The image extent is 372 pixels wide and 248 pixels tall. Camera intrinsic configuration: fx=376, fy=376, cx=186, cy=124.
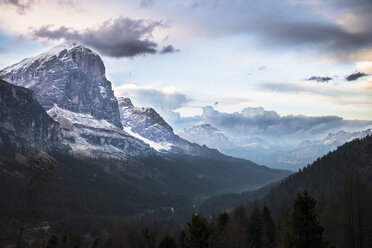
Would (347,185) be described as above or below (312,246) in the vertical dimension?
A: above

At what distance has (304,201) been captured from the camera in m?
39.9

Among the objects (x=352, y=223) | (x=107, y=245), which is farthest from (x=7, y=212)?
(x=107, y=245)

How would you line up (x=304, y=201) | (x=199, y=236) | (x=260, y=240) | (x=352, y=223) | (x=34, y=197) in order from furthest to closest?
(x=260, y=240)
(x=352, y=223)
(x=199, y=236)
(x=304, y=201)
(x=34, y=197)

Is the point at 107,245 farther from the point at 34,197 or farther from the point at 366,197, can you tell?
the point at 34,197

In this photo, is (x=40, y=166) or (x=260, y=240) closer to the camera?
(x=40, y=166)

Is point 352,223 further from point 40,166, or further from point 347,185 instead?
point 40,166

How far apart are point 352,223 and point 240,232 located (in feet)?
94.2

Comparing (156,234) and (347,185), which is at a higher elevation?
(347,185)

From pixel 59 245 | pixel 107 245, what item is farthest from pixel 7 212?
pixel 107 245

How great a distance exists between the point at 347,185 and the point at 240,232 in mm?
29651

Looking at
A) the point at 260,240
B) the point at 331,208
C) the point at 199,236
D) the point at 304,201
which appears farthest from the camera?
the point at 260,240

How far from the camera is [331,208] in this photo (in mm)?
81188

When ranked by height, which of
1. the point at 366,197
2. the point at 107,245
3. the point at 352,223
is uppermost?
the point at 366,197

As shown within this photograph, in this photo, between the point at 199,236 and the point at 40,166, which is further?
the point at 199,236
